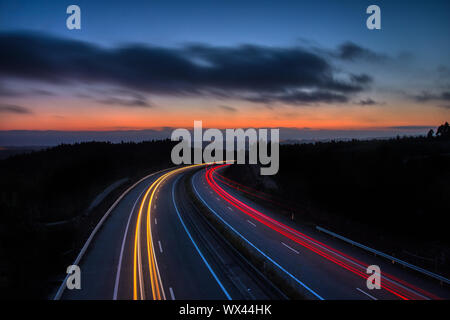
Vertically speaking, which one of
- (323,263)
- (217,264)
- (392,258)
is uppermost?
(392,258)

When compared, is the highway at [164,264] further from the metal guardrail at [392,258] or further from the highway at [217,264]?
the metal guardrail at [392,258]

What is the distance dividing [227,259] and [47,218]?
87.5 feet

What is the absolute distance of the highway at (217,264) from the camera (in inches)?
567

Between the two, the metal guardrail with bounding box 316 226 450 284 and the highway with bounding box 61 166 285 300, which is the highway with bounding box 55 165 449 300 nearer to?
the highway with bounding box 61 166 285 300

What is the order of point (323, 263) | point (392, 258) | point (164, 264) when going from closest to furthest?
point (392, 258)
point (323, 263)
point (164, 264)

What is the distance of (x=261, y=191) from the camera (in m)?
44.8

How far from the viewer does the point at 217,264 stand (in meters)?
18.1

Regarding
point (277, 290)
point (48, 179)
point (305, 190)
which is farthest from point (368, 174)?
point (48, 179)

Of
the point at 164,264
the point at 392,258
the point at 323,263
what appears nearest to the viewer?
the point at 392,258

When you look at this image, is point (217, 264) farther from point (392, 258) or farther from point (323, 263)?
point (392, 258)

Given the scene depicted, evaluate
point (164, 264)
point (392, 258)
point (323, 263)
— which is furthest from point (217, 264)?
point (392, 258)

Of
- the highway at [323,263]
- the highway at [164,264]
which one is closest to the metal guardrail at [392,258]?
the highway at [323,263]

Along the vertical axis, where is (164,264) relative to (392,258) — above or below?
below

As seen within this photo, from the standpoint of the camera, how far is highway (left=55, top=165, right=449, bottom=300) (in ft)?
47.3
